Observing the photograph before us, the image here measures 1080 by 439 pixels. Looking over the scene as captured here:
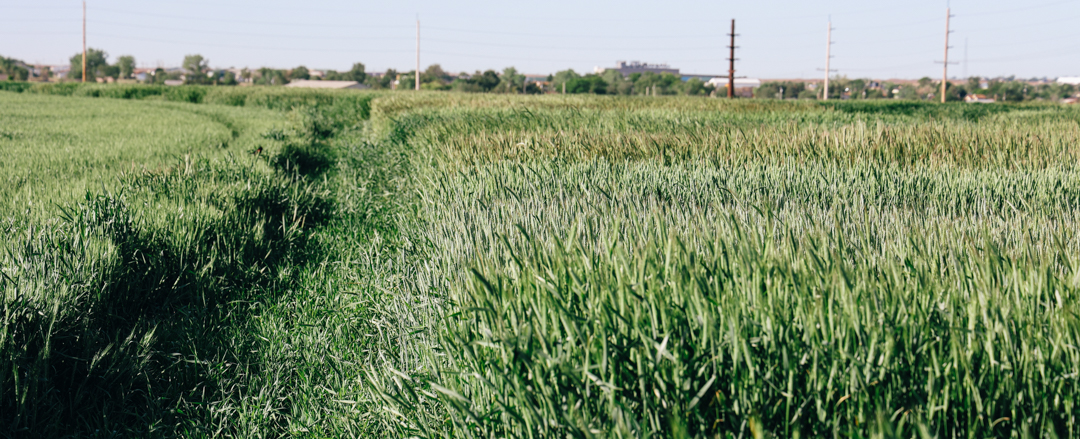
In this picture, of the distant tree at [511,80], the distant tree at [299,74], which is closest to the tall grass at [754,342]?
the distant tree at [511,80]

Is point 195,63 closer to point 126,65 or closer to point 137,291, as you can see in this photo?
point 126,65

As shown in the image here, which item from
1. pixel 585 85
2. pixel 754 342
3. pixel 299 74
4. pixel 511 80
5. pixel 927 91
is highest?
pixel 299 74

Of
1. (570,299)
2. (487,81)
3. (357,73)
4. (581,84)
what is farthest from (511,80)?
(570,299)

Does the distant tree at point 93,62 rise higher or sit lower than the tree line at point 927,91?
higher

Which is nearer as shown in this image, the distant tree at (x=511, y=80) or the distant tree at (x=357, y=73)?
the distant tree at (x=511, y=80)

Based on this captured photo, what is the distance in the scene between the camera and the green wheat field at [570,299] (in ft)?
3.59

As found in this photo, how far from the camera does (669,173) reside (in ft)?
10.5

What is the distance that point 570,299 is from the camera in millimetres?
1302

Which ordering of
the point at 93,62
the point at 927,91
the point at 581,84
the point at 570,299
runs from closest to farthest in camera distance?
the point at 570,299 → the point at 927,91 → the point at 581,84 → the point at 93,62

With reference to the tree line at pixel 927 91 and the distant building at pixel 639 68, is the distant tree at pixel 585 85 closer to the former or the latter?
the tree line at pixel 927 91

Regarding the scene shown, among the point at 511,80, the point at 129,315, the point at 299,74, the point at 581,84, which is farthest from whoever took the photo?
the point at 299,74

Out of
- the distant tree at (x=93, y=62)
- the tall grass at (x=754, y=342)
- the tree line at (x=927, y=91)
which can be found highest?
the distant tree at (x=93, y=62)

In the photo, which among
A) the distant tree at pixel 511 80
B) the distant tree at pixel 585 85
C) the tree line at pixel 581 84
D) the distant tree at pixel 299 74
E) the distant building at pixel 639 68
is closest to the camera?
the tree line at pixel 581 84

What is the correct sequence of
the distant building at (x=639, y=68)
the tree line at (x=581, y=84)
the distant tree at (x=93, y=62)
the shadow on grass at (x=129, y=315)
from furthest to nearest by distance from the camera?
the distant building at (x=639, y=68) < the distant tree at (x=93, y=62) < the tree line at (x=581, y=84) < the shadow on grass at (x=129, y=315)
